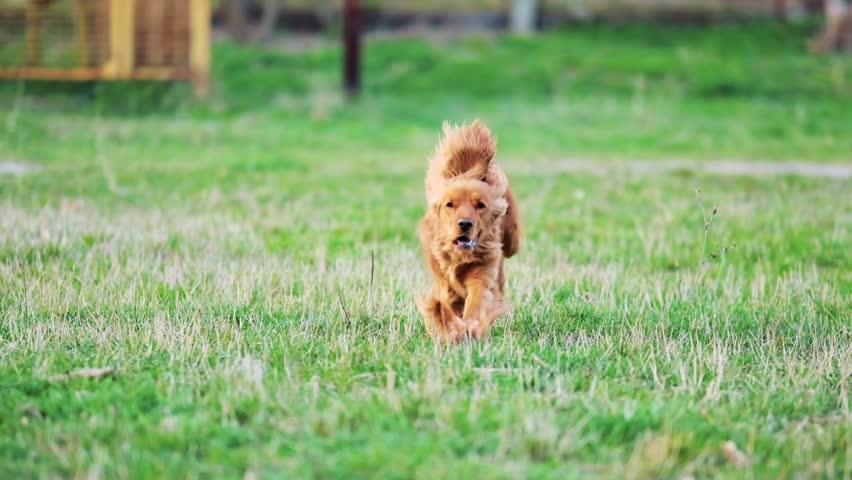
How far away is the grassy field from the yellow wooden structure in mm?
3819

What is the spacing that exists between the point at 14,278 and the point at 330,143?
1063 centimetres

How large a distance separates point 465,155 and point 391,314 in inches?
36.6

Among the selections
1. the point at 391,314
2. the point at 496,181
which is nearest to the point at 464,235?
the point at 496,181

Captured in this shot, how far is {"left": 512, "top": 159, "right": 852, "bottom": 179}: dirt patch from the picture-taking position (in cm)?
1414

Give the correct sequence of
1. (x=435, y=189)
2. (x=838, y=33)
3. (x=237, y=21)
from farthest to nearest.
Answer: (x=237, y=21), (x=838, y=33), (x=435, y=189)

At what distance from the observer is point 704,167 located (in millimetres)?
14836

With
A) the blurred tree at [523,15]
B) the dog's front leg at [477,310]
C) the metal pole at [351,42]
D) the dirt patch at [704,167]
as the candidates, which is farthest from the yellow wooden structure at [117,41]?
the dog's front leg at [477,310]

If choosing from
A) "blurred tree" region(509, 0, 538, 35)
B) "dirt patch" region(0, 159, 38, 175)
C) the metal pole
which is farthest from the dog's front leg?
"blurred tree" region(509, 0, 538, 35)

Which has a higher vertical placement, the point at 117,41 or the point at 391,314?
the point at 117,41

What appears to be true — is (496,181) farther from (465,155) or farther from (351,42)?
(351,42)

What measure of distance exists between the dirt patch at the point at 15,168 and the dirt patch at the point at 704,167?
577 centimetres

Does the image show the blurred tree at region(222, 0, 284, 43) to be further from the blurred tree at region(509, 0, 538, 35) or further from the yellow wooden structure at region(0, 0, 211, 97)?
the yellow wooden structure at region(0, 0, 211, 97)

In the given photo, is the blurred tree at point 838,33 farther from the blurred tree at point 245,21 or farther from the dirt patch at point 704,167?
the dirt patch at point 704,167

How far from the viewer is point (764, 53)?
30297 mm
